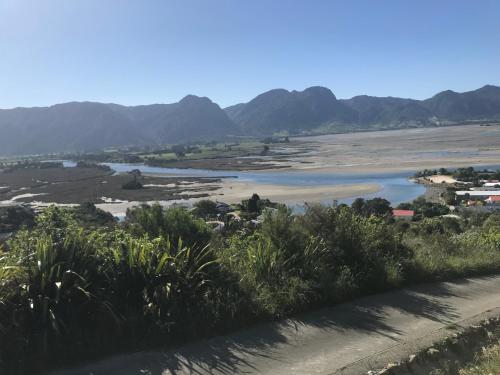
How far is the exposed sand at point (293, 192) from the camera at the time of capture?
58.2 metres

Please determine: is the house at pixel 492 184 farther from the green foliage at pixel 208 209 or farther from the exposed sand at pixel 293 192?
the green foliage at pixel 208 209

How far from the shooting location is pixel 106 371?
15.2ft

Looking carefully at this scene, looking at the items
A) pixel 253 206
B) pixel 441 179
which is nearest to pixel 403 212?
pixel 253 206

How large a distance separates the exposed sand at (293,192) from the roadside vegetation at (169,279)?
155 ft

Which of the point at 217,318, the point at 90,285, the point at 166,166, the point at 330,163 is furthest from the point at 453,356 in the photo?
the point at 166,166

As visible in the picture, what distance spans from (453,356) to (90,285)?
4199 millimetres

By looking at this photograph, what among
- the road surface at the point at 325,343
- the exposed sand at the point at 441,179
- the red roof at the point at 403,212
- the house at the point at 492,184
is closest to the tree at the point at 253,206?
the red roof at the point at 403,212

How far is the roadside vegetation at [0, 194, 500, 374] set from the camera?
4914mm

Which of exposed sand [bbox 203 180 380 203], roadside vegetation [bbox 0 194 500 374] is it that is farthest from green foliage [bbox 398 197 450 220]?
roadside vegetation [bbox 0 194 500 374]

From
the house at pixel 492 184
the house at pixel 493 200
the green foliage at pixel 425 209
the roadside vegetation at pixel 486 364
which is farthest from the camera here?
the house at pixel 492 184

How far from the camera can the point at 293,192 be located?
209 ft

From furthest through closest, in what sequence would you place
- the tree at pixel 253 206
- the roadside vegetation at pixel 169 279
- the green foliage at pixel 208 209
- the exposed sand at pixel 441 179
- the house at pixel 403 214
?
1. the exposed sand at pixel 441 179
2. the tree at pixel 253 206
3. the green foliage at pixel 208 209
4. the house at pixel 403 214
5. the roadside vegetation at pixel 169 279

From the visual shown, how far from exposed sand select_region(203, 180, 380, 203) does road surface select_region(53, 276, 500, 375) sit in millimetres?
48547

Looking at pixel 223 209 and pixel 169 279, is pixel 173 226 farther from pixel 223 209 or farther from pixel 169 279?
pixel 223 209
